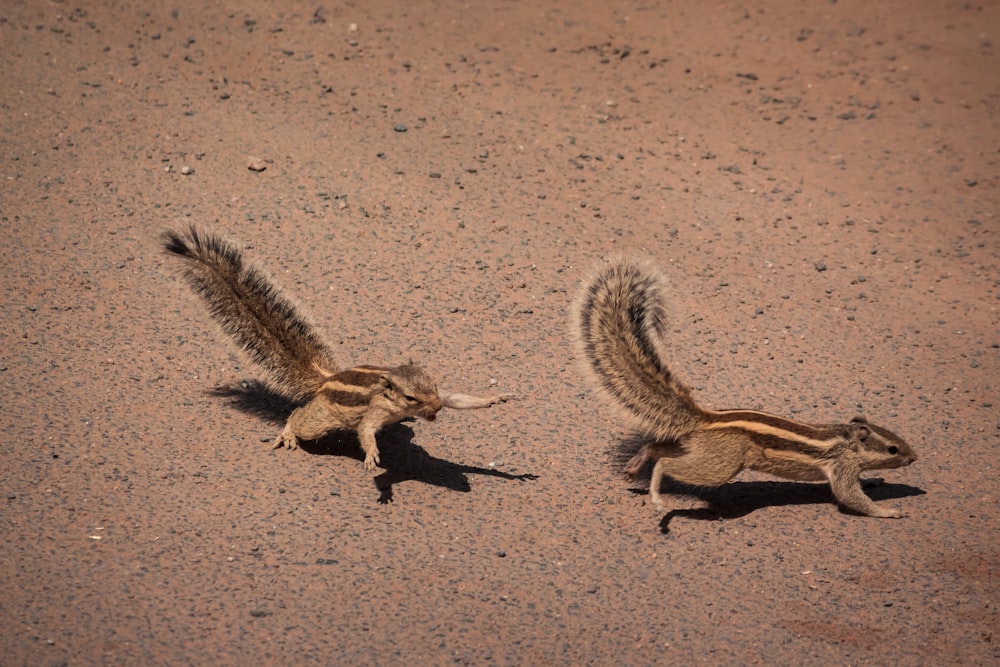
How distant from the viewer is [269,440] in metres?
7.07

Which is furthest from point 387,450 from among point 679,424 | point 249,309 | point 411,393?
point 679,424

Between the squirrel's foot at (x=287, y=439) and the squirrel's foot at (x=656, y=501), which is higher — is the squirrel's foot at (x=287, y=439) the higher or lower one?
the lower one

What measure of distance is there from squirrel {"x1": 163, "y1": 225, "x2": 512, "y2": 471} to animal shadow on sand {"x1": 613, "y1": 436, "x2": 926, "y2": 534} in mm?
1107

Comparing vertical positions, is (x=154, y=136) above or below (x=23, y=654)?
above

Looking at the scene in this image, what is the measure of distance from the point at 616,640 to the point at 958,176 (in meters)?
7.61

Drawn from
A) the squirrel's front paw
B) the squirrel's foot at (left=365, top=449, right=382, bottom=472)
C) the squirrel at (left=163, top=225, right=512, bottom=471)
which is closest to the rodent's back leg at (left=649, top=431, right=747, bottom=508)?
the squirrel's front paw

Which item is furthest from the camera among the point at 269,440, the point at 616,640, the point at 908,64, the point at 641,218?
the point at 908,64

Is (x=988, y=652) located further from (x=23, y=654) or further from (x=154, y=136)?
(x=154, y=136)

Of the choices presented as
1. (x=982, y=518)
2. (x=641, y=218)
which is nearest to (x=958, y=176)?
(x=641, y=218)

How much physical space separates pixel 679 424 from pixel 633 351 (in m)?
0.54

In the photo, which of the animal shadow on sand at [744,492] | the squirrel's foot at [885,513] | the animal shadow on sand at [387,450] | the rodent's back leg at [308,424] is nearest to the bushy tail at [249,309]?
the rodent's back leg at [308,424]

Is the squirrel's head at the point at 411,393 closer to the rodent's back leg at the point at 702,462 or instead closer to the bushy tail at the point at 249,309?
the bushy tail at the point at 249,309

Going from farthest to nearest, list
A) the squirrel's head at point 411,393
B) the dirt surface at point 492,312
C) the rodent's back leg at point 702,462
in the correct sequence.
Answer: the rodent's back leg at point 702,462 < the squirrel's head at point 411,393 < the dirt surface at point 492,312

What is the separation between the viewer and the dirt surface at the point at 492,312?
5.78 metres
